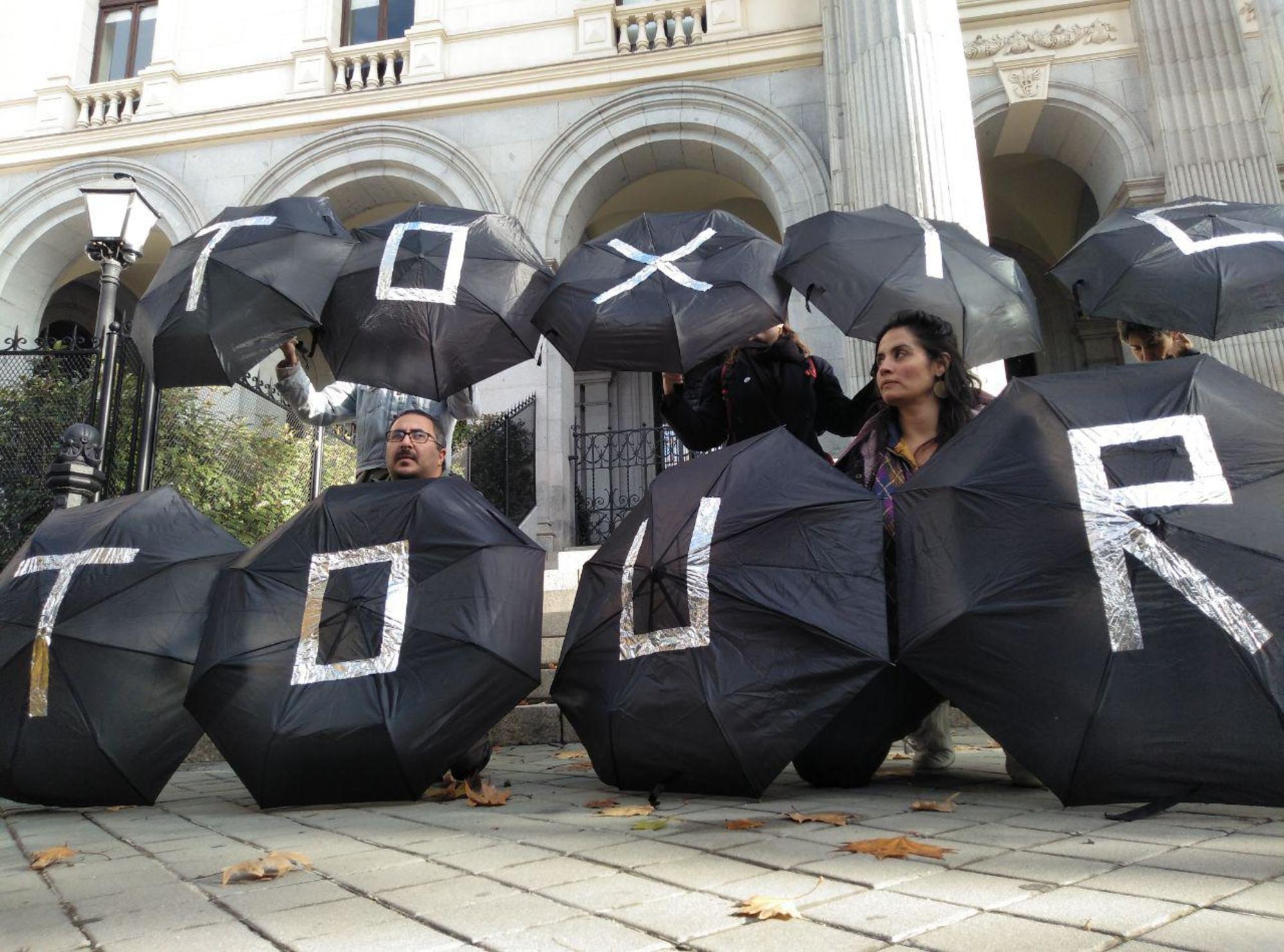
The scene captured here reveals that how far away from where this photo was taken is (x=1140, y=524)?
284 cm

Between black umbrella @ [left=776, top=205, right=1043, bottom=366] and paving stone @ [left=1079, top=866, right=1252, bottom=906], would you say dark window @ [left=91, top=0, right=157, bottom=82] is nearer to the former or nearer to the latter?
black umbrella @ [left=776, top=205, right=1043, bottom=366]

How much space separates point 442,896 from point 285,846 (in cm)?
93

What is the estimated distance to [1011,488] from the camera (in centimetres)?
308

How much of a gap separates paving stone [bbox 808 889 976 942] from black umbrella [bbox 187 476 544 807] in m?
1.83

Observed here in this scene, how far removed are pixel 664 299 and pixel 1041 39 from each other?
10.7 m

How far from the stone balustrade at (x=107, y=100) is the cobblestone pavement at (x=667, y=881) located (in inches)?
570

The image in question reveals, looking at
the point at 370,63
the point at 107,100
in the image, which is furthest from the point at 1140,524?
the point at 107,100

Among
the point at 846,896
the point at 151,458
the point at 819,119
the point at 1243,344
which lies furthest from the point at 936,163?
the point at 846,896

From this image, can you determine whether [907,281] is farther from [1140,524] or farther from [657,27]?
[657,27]

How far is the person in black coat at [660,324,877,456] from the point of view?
4.45m

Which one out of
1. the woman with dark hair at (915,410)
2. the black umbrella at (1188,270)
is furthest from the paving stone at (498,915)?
the black umbrella at (1188,270)

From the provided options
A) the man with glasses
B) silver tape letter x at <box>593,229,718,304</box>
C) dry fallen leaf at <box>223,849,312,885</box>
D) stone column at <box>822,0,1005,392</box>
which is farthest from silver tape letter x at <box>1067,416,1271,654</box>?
stone column at <box>822,0,1005,392</box>

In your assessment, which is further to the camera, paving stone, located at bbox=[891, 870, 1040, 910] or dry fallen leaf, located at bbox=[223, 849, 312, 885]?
dry fallen leaf, located at bbox=[223, 849, 312, 885]

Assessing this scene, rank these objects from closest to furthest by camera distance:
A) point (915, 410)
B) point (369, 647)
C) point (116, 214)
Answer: point (369, 647) < point (915, 410) < point (116, 214)
